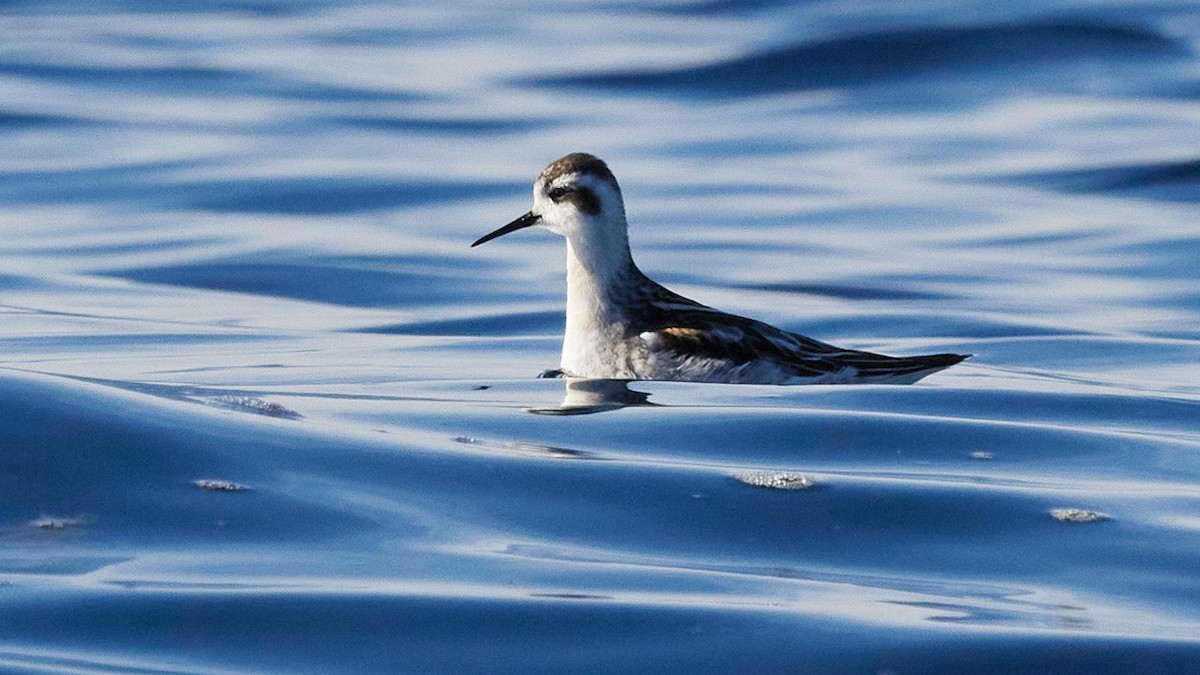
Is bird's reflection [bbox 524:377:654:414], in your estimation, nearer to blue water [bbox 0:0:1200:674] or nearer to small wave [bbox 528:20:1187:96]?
blue water [bbox 0:0:1200:674]

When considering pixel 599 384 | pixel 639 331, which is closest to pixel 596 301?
pixel 639 331

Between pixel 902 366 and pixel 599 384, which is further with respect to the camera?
pixel 599 384

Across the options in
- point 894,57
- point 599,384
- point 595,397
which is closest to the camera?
point 595,397

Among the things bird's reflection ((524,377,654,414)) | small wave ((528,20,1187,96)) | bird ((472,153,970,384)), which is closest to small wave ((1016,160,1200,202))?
small wave ((528,20,1187,96))

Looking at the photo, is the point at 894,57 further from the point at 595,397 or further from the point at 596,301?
the point at 595,397

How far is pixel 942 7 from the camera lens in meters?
31.3

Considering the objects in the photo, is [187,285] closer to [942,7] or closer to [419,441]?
[419,441]

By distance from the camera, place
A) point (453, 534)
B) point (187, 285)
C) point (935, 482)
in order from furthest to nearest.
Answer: point (187, 285) → point (935, 482) → point (453, 534)

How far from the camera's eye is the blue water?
606 centimetres

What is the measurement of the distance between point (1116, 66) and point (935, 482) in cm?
2224

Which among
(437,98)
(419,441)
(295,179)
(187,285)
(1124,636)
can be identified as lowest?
(1124,636)

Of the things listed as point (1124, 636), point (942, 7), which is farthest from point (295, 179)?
point (1124, 636)

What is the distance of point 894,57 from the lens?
Result: 2959 centimetres

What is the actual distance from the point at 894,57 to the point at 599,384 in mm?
19520
